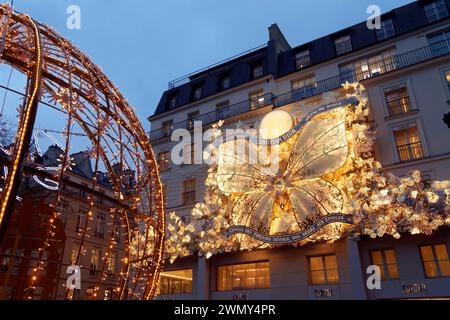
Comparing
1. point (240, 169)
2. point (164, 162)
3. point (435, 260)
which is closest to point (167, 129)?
point (164, 162)

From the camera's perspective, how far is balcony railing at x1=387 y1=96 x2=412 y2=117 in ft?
55.3

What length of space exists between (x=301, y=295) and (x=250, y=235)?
3496 millimetres

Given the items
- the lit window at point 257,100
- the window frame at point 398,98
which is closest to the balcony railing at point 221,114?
the lit window at point 257,100

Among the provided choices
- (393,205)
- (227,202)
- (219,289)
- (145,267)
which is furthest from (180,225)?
(145,267)

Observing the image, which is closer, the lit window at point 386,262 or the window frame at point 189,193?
the lit window at point 386,262

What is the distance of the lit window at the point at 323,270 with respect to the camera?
15.4 meters

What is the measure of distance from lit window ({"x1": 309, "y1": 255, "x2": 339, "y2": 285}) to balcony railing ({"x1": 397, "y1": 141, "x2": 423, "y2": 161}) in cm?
545

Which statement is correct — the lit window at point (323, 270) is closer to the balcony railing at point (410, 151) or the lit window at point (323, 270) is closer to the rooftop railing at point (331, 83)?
the balcony railing at point (410, 151)

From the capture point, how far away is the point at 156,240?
21.5 ft

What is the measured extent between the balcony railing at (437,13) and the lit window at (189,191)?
15.4 m

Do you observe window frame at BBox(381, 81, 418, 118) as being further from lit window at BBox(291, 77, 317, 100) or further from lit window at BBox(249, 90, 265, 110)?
lit window at BBox(249, 90, 265, 110)
